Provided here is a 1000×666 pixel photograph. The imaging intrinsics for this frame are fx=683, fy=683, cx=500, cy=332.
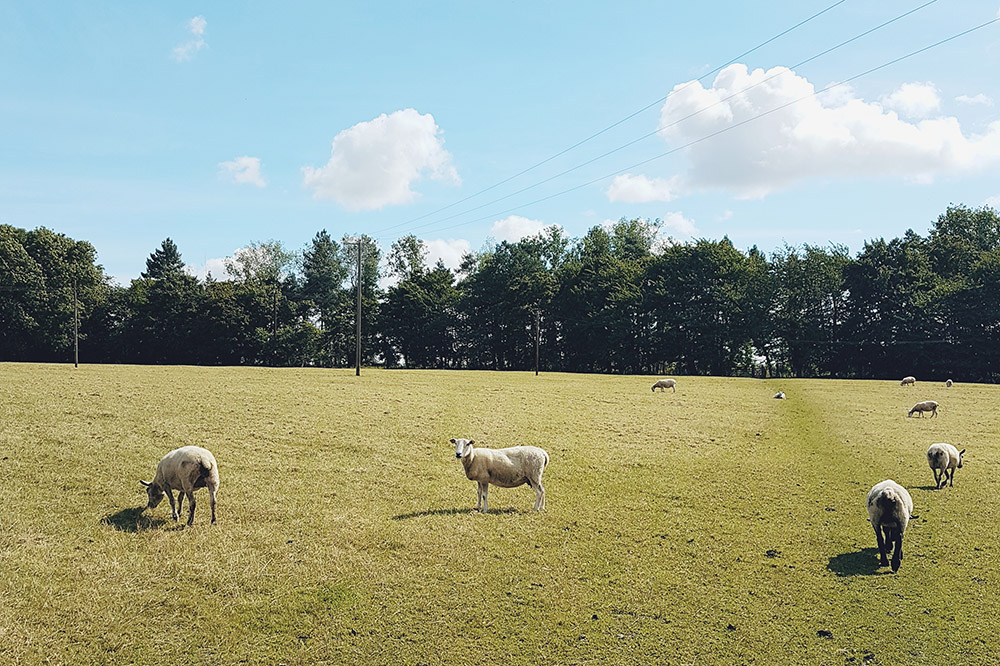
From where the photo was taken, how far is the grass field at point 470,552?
10.1m

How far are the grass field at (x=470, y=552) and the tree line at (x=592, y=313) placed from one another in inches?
2487

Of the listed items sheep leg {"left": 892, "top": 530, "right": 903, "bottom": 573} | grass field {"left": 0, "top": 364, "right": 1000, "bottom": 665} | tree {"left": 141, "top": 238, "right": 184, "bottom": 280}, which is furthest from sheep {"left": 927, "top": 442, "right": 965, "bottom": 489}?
tree {"left": 141, "top": 238, "right": 184, "bottom": 280}

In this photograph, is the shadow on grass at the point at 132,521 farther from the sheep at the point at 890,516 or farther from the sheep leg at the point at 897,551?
the sheep leg at the point at 897,551

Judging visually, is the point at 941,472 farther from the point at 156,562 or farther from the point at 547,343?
the point at 547,343

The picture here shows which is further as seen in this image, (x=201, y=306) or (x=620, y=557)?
(x=201, y=306)

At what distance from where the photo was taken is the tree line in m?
83.7

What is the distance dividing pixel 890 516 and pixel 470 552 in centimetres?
773

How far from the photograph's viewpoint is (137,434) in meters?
23.2

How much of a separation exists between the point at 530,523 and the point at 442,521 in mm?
1980

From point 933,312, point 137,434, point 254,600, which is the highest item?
point 933,312

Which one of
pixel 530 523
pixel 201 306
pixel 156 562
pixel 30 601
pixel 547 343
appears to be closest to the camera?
pixel 30 601

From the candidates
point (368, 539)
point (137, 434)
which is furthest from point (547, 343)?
point (368, 539)

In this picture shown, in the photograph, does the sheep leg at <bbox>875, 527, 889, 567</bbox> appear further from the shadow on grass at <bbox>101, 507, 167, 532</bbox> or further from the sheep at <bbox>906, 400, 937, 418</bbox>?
the sheep at <bbox>906, 400, 937, 418</bbox>

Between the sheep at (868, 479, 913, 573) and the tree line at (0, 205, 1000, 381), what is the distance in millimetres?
76525
